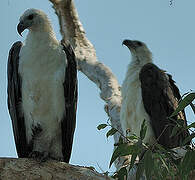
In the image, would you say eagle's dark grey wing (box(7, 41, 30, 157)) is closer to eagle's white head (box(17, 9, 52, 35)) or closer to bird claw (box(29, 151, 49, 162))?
bird claw (box(29, 151, 49, 162))

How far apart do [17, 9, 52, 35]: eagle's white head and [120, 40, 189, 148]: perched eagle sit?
202cm


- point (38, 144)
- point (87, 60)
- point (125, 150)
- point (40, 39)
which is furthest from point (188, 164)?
point (87, 60)

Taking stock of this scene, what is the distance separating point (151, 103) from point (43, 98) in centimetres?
230

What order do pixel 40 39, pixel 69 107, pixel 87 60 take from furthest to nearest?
pixel 87 60
pixel 40 39
pixel 69 107

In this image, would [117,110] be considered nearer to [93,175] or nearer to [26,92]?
[26,92]

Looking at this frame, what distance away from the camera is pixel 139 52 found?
918 cm

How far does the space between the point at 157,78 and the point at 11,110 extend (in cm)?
266

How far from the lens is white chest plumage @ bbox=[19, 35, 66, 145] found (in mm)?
6160

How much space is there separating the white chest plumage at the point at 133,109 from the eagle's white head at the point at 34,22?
2024 millimetres

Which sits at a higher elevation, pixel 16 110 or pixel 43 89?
pixel 43 89

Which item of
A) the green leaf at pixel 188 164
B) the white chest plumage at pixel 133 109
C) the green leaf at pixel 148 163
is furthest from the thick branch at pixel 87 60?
the green leaf at pixel 188 164

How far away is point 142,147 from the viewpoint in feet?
14.5

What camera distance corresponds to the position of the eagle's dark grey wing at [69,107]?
6285mm

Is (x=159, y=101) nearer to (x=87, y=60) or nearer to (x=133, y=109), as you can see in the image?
(x=133, y=109)
